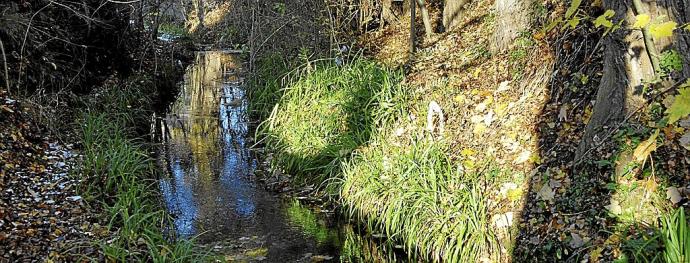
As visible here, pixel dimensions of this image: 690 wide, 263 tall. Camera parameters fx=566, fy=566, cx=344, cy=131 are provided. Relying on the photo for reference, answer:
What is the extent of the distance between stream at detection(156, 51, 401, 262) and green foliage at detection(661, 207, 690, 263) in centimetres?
265

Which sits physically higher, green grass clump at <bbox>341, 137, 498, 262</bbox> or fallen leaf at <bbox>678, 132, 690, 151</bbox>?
fallen leaf at <bbox>678, 132, 690, 151</bbox>

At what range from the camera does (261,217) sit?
6.54m

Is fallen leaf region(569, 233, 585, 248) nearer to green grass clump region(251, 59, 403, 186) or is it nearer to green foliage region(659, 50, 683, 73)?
green foliage region(659, 50, 683, 73)

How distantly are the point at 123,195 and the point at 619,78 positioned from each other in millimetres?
4567

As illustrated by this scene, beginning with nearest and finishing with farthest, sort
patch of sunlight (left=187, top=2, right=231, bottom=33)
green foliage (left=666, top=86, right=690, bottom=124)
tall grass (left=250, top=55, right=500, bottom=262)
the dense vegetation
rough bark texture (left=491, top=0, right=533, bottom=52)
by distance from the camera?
green foliage (left=666, top=86, right=690, bottom=124), the dense vegetation, tall grass (left=250, top=55, right=500, bottom=262), rough bark texture (left=491, top=0, right=533, bottom=52), patch of sunlight (left=187, top=2, right=231, bottom=33)

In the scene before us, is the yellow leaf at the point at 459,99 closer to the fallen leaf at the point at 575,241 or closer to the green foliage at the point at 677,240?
the fallen leaf at the point at 575,241

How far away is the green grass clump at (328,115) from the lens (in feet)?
23.4

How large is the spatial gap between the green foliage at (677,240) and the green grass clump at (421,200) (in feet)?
5.03

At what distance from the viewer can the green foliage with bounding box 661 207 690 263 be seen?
3174 mm

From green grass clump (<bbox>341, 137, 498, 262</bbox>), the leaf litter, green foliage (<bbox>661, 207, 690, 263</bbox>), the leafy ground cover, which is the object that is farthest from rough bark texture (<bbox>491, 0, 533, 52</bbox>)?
the leaf litter

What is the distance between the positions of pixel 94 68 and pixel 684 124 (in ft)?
32.8

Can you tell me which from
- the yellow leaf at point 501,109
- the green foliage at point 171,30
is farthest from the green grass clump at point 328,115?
the green foliage at point 171,30

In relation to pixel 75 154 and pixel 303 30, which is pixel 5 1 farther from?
pixel 303 30

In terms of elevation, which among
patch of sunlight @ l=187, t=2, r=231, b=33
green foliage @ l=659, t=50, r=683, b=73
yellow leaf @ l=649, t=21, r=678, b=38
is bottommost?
green foliage @ l=659, t=50, r=683, b=73
